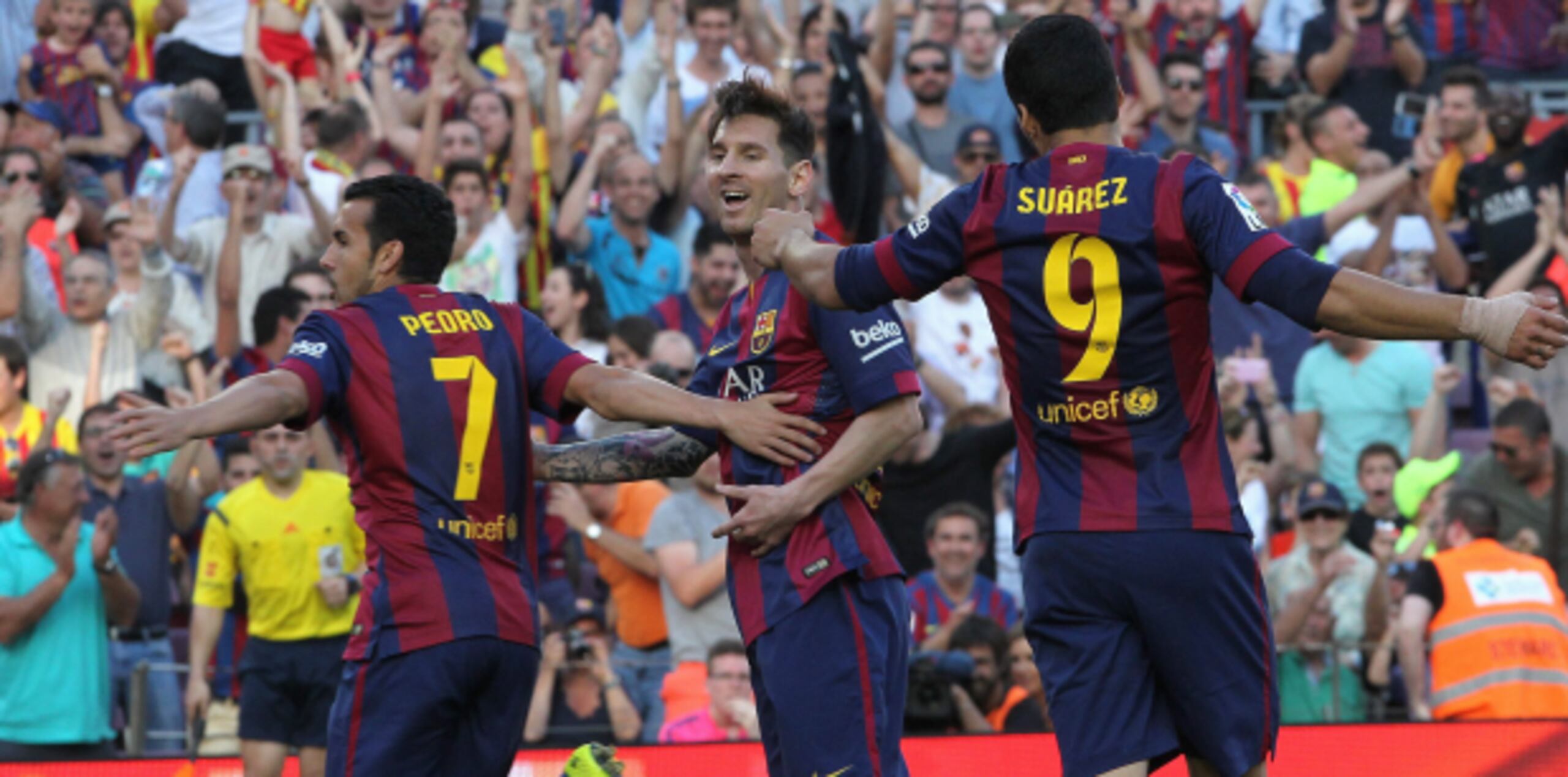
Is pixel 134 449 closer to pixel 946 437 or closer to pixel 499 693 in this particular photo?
pixel 499 693

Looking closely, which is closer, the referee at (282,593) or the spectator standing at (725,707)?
the spectator standing at (725,707)

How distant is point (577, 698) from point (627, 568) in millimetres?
850

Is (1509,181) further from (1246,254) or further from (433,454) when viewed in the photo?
(433,454)

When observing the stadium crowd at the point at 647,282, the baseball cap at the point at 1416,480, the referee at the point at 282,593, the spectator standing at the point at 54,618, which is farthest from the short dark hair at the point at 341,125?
the baseball cap at the point at 1416,480

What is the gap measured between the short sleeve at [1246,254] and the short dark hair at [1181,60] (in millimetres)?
9053

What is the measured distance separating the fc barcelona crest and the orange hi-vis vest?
4.85m

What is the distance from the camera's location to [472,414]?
217 inches

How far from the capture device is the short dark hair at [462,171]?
39.4 ft

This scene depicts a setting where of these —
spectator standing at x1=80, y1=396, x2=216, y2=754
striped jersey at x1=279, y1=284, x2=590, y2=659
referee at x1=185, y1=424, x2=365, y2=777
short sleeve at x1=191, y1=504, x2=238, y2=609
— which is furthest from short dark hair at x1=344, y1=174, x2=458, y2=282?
spectator standing at x1=80, y1=396, x2=216, y2=754

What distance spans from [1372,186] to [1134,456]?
761 cm

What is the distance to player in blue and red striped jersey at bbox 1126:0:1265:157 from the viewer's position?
575 inches

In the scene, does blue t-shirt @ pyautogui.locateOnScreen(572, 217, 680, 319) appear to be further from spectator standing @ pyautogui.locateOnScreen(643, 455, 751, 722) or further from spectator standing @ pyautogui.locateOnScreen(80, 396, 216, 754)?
spectator standing @ pyautogui.locateOnScreen(80, 396, 216, 754)

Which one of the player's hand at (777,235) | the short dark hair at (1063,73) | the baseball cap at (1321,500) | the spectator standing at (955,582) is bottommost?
the spectator standing at (955,582)

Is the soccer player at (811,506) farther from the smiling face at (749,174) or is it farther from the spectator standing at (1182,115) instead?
the spectator standing at (1182,115)
